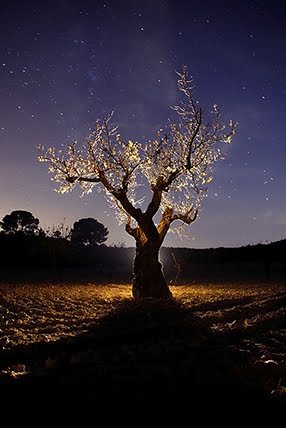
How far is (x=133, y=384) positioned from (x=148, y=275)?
7.39 meters

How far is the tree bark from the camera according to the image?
1040cm

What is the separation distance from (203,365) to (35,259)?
690 inches

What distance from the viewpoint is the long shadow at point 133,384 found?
2.62 metres

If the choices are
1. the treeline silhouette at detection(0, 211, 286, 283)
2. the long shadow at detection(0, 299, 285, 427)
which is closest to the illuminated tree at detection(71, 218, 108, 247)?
the treeline silhouette at detection(0, 211, 286, 283)

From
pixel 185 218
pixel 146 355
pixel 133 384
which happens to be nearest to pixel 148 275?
pixel 185 218

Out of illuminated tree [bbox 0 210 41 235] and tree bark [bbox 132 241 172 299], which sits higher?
illuminated tree [bbox 0 210 41 235]

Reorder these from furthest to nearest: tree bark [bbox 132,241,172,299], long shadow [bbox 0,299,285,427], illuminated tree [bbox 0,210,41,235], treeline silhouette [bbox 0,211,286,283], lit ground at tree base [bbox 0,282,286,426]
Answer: illuminated tree [bbox 0,210,41,235]
treeline silhouette [bbox 0,211,286,283]
tree bark [bbox 132,241,172,299]
lit ground at tree base [bbox 0,282,286,426]
long shadow [bbox 0,299,285,427]

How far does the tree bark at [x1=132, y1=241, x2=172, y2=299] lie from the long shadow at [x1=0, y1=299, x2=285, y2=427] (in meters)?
5.06

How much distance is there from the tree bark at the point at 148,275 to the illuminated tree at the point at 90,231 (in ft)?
86.0

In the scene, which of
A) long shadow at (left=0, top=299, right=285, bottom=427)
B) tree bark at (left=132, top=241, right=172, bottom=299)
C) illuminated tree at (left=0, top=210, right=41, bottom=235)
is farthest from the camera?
illuminated tree at (left=0, top=210, right=41, bottom=235)

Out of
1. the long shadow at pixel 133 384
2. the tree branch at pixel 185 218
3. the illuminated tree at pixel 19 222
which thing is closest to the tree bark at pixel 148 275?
the tree branch at pixel 185 218

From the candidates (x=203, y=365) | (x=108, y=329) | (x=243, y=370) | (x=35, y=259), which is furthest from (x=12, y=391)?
(x=35, y=259)

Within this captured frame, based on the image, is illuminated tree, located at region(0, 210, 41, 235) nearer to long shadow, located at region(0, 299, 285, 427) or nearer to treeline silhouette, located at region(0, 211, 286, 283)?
treeline silhouette, located at region(0, 211, 286, 283)

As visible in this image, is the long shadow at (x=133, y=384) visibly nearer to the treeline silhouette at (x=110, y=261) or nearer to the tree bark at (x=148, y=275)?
the tree bark at (x=148, y=275)
